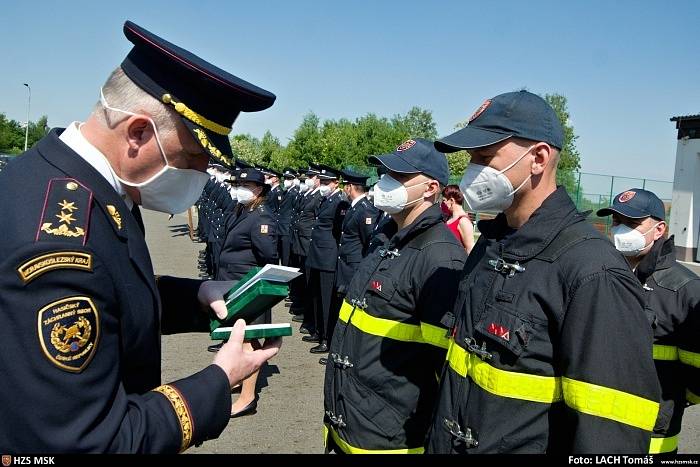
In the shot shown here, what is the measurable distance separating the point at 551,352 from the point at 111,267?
1388 millimetres

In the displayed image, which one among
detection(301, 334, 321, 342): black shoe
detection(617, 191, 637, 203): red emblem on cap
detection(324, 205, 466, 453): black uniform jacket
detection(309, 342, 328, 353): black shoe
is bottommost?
detection(301, 334, 321, 342): black shoe

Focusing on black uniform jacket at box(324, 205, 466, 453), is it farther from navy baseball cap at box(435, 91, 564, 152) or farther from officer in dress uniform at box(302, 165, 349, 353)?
officer in dress uniform at box(302, 165, 349, 353)

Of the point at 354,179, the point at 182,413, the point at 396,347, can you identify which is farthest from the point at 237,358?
the point at 354,179

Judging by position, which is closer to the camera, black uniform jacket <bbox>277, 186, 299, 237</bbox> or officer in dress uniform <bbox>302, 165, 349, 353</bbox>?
officer in dress uniform <bbox>302, 165, 349, 353</bbox>

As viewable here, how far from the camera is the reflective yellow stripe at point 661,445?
3.10 metres

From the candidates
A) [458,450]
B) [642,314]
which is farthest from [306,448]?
[642,314]

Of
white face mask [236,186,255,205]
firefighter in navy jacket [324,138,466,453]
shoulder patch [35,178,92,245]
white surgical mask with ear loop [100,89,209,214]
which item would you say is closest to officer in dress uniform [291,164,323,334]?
white face mask [236,186,255,205]

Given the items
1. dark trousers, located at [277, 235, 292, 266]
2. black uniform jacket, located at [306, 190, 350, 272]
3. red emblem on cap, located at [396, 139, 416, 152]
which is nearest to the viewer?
red emblem on cap, located at [396, 139, 416, 152]

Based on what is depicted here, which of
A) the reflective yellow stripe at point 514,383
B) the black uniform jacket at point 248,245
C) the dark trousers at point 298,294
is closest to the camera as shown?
the reflective yellow stripe at point 514,383

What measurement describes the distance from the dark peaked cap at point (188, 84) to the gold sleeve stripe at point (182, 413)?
2.39 feet

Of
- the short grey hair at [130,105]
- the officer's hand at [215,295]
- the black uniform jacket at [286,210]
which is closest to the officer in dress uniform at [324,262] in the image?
the black uniform jacket at [286,210]

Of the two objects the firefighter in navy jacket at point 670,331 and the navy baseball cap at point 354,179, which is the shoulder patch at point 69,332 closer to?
the firefighter in navy jacket at point 670,331

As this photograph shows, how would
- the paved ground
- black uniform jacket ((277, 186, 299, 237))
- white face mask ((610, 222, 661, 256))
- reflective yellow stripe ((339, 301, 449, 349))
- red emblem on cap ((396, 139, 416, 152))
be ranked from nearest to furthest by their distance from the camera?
reflective yellow stripe ((339, 301, 449, 349)) → red emblem on cap ((396, 139, 416, 152)) → white face mask ((610, 222, 661, 256)) → the paved ground → black uniform jacket ((277, 186, 299, 237))

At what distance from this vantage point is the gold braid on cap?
1.65m
